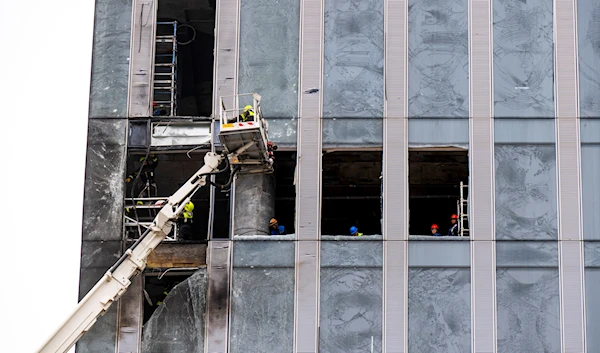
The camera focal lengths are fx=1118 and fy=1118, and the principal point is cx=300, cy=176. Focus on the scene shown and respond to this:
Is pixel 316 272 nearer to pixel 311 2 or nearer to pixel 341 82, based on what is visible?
pixel 341 82

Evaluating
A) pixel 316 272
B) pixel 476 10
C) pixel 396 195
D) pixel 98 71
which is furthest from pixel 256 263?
pixel 476 10

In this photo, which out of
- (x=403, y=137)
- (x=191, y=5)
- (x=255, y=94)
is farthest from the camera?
(x=191, y=5)

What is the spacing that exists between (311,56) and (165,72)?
6.80m

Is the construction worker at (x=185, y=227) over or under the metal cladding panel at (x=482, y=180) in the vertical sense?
under

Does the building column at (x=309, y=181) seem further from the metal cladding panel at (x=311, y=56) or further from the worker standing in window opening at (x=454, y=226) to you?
the worker standing in window opening at (x=454, y=226)

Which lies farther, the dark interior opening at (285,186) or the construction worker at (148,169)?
the dark interior opening at (285,186)

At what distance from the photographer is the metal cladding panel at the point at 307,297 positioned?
110 feet

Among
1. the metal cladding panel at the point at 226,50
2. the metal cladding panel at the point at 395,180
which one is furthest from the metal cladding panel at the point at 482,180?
the metal cladding panel at the point at 226,50

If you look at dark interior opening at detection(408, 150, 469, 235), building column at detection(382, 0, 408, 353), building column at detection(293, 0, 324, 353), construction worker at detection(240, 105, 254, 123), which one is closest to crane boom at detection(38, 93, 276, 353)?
construction worker at detection(240, 105, 254, 123)

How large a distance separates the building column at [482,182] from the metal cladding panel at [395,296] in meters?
2.04

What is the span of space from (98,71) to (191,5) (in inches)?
183

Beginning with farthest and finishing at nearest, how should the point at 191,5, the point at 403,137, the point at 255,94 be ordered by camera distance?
1. the point at 191,5
2. the point at 403,137
3. the point at 255,94

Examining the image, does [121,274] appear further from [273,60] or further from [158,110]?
[273,60]

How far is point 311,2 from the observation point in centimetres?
3575
